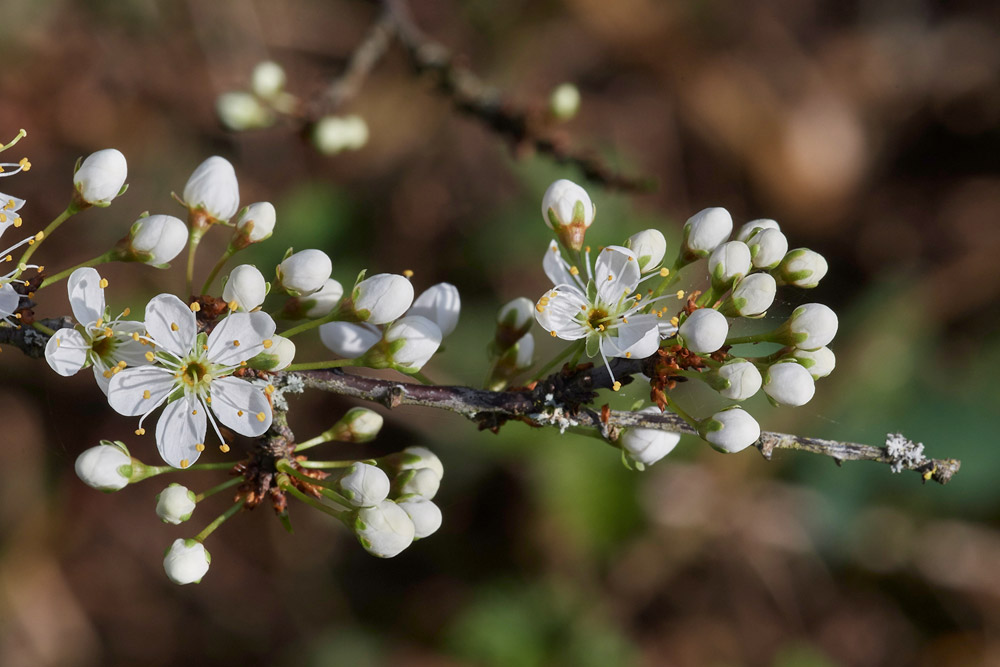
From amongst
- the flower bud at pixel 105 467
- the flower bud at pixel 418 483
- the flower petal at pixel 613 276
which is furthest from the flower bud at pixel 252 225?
the flower petal at pixel 613 276

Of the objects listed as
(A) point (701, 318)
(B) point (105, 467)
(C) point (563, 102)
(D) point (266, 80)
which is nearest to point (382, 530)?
(B) point (105, 467)

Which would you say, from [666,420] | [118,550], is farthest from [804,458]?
[118,550]

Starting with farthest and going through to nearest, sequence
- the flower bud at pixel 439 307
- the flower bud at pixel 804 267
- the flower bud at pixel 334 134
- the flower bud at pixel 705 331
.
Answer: the flower bud at pixel 334 134, the flower bud at pixel 439 307, the flower bud at pixel 804 267, the flower bud at pixel 705 331

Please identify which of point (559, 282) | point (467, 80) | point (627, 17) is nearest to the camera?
point (559, 282)

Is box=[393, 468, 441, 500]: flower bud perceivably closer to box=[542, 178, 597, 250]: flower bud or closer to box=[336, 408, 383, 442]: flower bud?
box=[336, 408, 383, 442]: flower bud

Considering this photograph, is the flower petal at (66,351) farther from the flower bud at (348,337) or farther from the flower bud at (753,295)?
the flower bud at (753,295)

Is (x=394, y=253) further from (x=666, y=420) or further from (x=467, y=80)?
(x=666, y=420)

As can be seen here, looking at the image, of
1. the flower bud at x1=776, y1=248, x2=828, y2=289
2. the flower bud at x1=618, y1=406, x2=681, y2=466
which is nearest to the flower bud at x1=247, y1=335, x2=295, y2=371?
the flower bud at x1=618, y1=406, x2=681, y2=466
